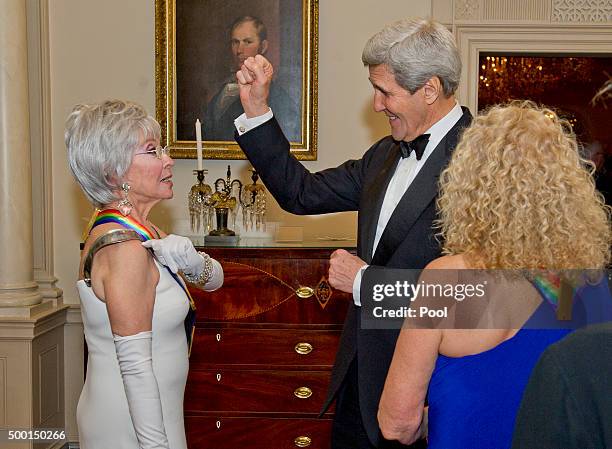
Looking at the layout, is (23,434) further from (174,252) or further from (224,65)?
(174,252)

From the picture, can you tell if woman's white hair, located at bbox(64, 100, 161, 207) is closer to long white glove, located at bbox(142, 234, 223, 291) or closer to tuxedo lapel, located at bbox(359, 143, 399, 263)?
long white glove, located at bbox(142, 234, 223, 291)

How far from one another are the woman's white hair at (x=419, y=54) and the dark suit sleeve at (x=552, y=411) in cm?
162

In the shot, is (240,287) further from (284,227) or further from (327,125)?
(327,125)

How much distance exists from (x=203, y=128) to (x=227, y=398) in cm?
160

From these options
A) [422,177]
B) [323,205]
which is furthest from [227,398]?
[422,177]

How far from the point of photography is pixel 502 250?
1586 mm

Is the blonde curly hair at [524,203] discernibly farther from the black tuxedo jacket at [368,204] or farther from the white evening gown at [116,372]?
the white evening gown at [116,372]

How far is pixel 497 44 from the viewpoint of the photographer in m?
4.54

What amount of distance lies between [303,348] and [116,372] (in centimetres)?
181

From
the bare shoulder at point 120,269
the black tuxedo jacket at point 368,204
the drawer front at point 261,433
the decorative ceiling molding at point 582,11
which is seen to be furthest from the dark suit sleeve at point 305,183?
the decorative ceiling molding at point 582,11

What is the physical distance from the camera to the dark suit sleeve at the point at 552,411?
89 centimetres

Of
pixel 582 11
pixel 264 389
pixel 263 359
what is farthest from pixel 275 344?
pixel 582 11

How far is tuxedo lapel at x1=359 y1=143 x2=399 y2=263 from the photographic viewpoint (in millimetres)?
2516

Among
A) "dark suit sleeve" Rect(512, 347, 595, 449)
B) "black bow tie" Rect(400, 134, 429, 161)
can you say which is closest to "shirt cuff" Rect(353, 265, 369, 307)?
"black bow tie" Rect(400, 134, 429, 161)
